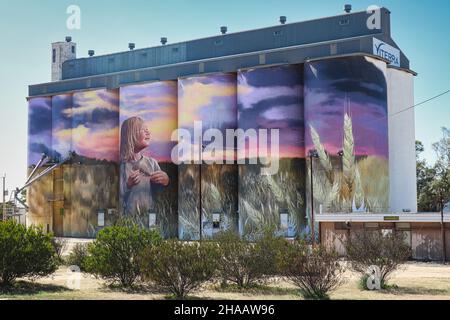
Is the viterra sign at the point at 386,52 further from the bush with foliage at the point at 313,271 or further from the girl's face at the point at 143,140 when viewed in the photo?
the bush with foliage at the point at 313,271

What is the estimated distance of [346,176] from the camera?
184 ft

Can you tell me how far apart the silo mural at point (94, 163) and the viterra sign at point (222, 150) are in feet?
0.43

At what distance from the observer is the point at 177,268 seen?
22.3 metres

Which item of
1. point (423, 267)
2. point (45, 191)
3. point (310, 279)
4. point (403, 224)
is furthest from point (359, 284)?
point (45, 191)

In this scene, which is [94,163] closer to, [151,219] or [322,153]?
[151,219]

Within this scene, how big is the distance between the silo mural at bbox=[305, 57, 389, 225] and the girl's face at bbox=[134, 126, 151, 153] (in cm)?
2002

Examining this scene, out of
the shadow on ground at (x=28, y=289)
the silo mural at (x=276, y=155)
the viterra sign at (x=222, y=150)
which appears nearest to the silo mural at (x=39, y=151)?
the viterra sign at (x=222, y=150)

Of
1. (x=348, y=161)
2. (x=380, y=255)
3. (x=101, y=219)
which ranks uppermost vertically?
(x=348, y=161)

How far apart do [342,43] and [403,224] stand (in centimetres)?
2155

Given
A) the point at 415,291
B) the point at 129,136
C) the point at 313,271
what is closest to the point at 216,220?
the point at 129,136

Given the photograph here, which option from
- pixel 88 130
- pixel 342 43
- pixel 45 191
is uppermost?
pixel 342 43

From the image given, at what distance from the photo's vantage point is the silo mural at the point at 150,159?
Answer: 68.6m

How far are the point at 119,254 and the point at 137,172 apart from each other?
146ft
